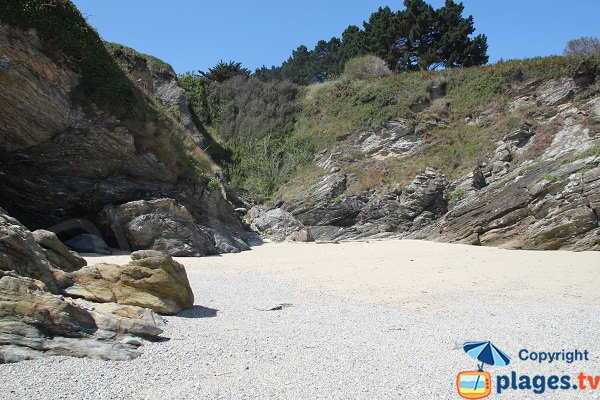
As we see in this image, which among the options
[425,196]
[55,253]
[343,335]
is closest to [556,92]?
[425,196]

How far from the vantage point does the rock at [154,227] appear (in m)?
10.6

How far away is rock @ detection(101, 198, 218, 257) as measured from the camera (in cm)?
1060

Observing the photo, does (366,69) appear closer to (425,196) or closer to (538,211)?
(425,196)

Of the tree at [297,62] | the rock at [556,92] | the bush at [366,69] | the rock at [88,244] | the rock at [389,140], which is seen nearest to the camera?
the rock at [88,244]

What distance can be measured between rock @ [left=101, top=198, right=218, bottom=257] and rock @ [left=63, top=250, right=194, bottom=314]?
17.5 feet

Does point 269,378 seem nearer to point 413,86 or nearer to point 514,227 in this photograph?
point 514,227

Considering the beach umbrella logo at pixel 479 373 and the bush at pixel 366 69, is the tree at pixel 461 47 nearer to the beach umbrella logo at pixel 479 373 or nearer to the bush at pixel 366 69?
the bush at pixel 366 69

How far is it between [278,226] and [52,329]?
14.6m

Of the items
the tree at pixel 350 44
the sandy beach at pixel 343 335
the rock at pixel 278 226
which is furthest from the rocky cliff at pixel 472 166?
the tree at pixel 350 44

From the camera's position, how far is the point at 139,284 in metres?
5.00

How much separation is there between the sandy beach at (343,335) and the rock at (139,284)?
26cm

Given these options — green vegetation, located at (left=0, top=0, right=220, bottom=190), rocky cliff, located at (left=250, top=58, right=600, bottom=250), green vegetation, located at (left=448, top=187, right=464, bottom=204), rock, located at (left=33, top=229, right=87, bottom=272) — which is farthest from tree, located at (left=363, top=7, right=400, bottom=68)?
rock, located at (left=33, top=229, right=87, bottom=272)

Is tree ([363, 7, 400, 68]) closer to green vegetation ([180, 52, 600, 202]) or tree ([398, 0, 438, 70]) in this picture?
tree ([398, 0, 438, 70])

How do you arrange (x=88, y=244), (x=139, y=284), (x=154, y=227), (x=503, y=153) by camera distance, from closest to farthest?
(x=139, y=284), (x=88, y=244), (x=154, y=227), (x=503, y=153)
